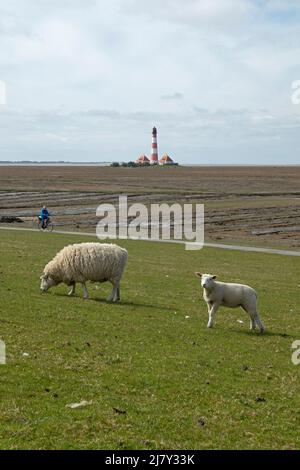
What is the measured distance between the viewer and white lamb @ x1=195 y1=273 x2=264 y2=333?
17797mm

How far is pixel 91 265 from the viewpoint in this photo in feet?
69.1

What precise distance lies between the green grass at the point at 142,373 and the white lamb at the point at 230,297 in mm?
495

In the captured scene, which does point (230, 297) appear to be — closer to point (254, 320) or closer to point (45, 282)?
point (254, 320)

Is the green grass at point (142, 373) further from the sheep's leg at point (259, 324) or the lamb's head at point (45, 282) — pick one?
the lamb's head at point (45, 282)

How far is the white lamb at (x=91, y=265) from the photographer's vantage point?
21094 millimetres

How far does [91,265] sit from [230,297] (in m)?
5.54

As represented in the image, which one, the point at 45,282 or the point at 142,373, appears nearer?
the point at 142,373

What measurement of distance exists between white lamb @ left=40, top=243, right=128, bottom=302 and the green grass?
2.65 feet

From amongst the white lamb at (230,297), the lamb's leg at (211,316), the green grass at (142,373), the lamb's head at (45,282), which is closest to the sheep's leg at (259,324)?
the white lamb at (230,297)

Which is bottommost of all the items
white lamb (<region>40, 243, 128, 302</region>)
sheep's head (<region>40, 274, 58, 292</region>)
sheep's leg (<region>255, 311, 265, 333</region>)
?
sheep's leg (<region>255, 311, 265, 333</region>)

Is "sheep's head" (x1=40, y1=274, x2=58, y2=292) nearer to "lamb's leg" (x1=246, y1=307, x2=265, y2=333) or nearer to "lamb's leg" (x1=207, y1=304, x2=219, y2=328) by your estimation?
"lamb's leg" (x1=207, y1=304, x2=219, y2=328)

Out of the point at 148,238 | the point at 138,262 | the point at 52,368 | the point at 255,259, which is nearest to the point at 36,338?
the point at 52,368

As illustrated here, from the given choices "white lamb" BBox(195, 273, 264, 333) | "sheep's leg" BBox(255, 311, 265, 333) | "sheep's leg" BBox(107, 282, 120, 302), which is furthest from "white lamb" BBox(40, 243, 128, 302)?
"sheep's leg" BBox(255, 311, 265, 333)

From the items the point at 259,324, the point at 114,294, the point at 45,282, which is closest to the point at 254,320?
the point at 259,324
